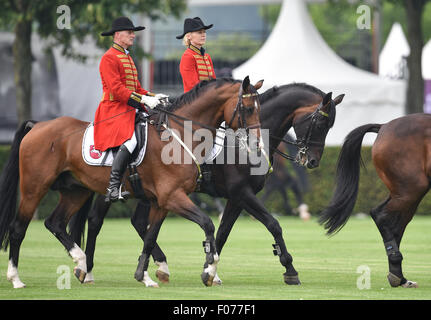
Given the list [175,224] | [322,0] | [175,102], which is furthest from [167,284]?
[322,0]

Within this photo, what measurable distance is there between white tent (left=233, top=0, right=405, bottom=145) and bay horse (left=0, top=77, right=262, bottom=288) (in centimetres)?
1288

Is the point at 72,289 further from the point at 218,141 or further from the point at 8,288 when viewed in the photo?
the point at 218,141

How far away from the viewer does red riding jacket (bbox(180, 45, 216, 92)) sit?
11.9 meters

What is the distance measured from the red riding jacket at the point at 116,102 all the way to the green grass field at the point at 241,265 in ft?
5.37

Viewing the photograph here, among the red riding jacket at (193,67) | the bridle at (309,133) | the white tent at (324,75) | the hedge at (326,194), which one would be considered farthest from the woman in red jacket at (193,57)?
the white tent at (324,75)

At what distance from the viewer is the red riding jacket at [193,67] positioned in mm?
11922

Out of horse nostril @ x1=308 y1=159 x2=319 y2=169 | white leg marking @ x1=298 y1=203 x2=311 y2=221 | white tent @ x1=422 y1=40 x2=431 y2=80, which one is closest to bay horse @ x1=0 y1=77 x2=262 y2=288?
horse nostril @ x1=308 y1=159 x2=319 y2=169

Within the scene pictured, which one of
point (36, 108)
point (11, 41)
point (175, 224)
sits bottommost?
point (175, 224)

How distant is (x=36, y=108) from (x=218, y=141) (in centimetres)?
1663

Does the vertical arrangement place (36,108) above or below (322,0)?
below

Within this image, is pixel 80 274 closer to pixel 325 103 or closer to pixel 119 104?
pixel 119 104

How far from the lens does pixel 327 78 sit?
25078mm

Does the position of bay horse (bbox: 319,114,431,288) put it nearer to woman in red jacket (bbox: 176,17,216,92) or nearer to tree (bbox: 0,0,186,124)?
woman in red jacket (bbox: 176,17,216,92)

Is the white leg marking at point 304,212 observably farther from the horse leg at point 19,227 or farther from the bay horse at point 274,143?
the horse leg at point 19,227
